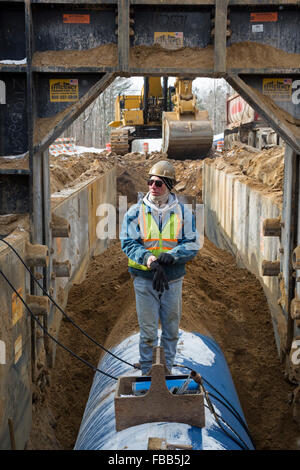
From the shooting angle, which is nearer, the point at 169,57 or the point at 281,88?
the point at 169,57

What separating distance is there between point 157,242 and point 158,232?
0.29ft

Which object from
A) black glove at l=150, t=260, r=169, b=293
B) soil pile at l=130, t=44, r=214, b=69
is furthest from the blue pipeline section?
soil pile at l=130, t=44, r=214, b=69

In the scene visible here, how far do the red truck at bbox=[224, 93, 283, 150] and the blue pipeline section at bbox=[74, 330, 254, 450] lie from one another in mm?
17015

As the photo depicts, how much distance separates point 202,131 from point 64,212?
42.8ft

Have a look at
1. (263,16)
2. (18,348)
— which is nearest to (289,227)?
(263,16)

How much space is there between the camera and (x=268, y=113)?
254 inches

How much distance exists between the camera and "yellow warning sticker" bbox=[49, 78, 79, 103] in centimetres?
638

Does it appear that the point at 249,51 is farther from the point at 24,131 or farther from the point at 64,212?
the point at 64,212

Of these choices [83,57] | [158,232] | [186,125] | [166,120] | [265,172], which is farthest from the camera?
[166,120]

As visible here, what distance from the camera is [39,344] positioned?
640cm

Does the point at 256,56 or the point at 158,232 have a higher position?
the point at 256,56

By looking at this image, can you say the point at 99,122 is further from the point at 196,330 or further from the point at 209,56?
the point at 196,330

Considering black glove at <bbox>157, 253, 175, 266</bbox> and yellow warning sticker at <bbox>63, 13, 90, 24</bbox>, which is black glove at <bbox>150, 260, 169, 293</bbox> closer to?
black glove at <bbox>157, 253, 175, 266</bbox>

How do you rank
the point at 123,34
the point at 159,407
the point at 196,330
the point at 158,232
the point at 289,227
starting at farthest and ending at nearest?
the point at 289,227, the point at 196,330, the point at 123,34, the point at 158,232, the point at 159,407
